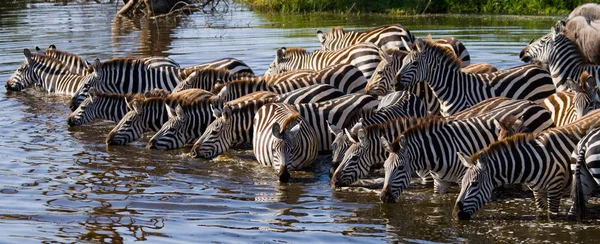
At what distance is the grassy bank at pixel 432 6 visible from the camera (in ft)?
97.2

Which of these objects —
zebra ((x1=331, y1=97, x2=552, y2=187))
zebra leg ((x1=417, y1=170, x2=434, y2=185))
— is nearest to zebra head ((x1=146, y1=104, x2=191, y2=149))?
zebra ((x1=331, y1=97, x2=552, y2=187))

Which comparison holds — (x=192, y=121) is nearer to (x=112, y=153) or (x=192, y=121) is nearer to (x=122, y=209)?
(x=112, y=153)

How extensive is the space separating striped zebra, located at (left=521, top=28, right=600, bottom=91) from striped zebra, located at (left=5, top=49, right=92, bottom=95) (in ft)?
32.7

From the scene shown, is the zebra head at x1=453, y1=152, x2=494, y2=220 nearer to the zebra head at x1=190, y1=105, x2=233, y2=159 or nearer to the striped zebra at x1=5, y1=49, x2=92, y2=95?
the zebra head at x1=190, y1=105, x2=233, y2=159

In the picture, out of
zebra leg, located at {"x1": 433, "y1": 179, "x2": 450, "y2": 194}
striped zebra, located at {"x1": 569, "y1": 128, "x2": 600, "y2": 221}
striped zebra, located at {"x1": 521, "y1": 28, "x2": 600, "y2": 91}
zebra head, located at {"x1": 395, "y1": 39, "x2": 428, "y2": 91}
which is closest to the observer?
striped zebra, located at {"x1": 569, "y1": 128, "x2": 600, "y2": 221}

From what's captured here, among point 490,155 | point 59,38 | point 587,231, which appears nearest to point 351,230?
point 490,155

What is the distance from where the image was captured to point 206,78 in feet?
51.4

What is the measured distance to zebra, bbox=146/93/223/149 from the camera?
518 inches

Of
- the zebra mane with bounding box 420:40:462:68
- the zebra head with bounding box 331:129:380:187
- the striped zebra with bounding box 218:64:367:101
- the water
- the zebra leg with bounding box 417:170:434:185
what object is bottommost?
the water

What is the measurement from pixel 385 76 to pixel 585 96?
3.52 meters

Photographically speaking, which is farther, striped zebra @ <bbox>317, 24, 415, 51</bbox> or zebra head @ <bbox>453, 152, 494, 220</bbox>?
striped zebra @ <bbox>317, 24, 415, 51</bbox>

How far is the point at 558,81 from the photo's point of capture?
1289cm

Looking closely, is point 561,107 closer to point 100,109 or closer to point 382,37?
point 382,37

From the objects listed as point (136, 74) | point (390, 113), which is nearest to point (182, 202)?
point (390, 113)
